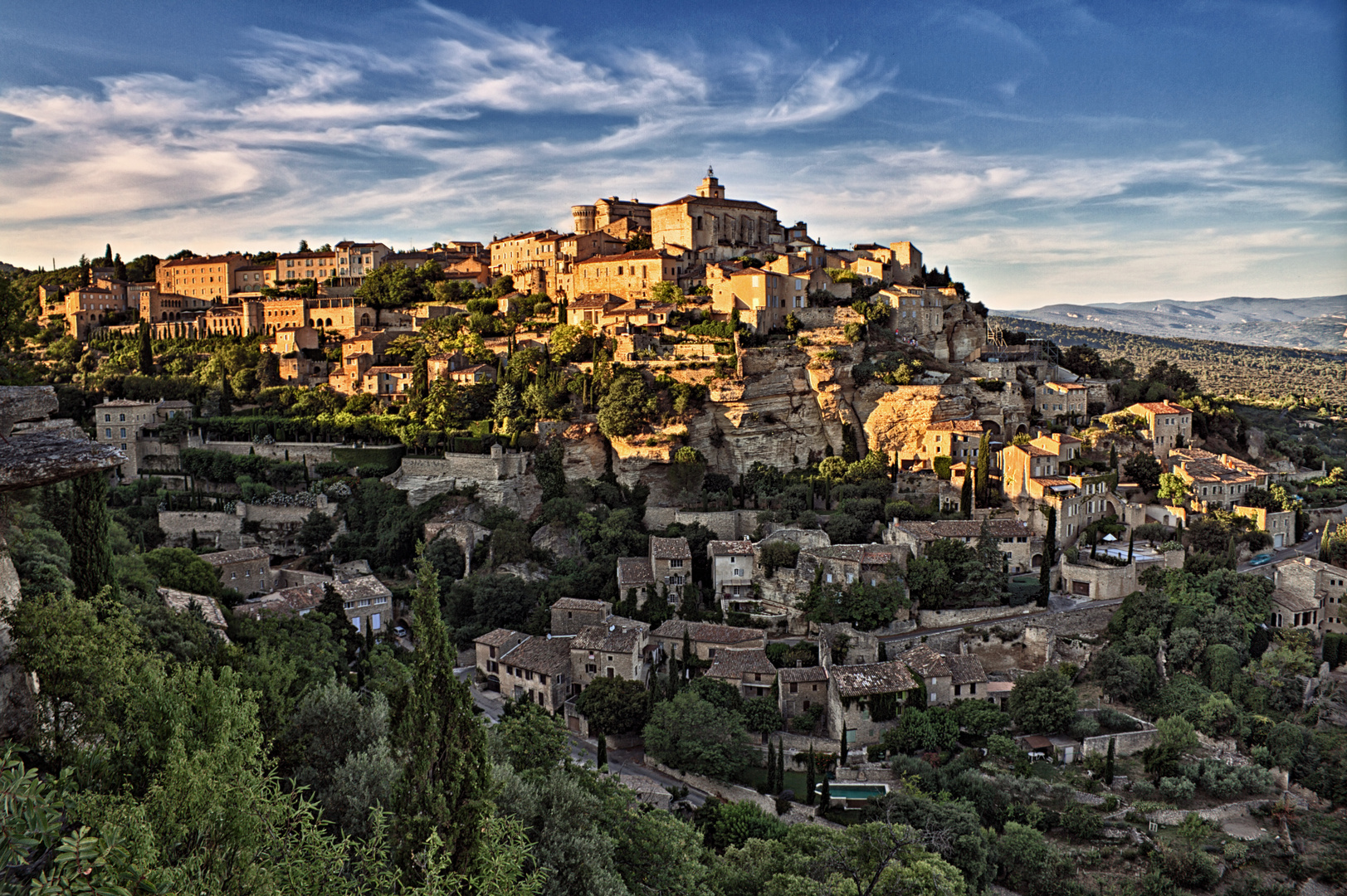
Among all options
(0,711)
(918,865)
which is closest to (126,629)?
(0,711)

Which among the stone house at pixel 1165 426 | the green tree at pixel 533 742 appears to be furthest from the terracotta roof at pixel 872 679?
the stone house at pixel 1165 426

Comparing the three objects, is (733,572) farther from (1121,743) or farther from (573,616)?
(1121,743)

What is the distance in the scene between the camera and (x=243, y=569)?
34812 mm

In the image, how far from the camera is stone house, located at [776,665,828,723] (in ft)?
92.5

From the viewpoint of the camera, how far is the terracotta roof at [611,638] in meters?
29.5

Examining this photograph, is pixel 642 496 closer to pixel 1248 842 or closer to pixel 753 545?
pixel 753 545

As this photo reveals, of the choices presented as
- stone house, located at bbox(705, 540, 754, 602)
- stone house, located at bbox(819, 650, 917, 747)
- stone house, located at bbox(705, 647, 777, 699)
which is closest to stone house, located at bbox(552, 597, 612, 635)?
stone house, located at bbox(705, 540, 754, 602)

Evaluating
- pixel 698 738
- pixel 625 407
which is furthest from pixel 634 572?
pixel 698 738

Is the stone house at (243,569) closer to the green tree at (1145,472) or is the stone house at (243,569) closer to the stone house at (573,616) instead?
the stone house at (573,616)

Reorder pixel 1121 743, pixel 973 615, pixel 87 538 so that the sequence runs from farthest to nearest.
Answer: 1. pixel 973 615
2. pixel 1121 743
3. pixel 87 538

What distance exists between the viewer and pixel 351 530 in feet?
133

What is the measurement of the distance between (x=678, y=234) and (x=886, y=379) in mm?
20798

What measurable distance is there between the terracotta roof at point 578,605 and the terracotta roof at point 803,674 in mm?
7587

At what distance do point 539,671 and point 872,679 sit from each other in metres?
11.3
